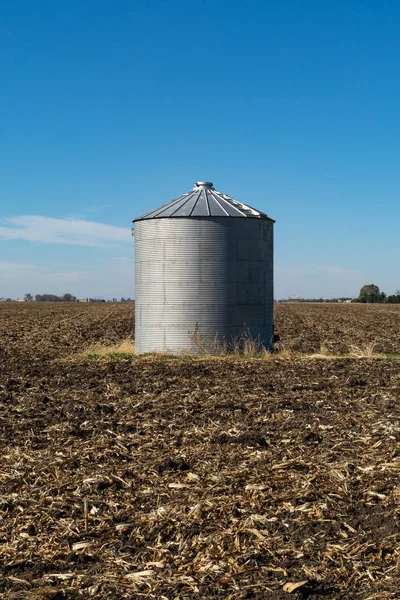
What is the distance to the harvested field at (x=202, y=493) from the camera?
206 inches

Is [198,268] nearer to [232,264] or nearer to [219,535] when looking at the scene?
[232,264]

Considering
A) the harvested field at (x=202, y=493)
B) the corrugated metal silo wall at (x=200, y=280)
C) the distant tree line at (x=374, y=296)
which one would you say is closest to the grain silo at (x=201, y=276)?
the corrugated metal silo wall at (x=200, y=280)

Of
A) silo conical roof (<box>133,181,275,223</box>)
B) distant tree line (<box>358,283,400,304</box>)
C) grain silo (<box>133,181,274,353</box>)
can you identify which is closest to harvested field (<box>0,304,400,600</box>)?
grain silo (<box>133,181,274,353</box>)

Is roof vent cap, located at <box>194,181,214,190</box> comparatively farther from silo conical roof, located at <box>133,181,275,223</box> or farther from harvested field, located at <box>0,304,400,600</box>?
harvested field, located at <box>0,304,400,600</box>

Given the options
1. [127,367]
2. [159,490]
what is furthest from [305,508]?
[127,367]

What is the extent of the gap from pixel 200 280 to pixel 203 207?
192 centimetres

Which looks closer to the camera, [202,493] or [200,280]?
[202,493]

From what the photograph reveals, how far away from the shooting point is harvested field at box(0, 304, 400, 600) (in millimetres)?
5230

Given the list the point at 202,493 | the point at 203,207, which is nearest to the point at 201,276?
the point at 203,207

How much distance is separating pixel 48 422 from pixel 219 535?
16.5ft

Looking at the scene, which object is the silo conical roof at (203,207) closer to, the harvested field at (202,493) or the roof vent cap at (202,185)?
the roof vent cap at (202,185)

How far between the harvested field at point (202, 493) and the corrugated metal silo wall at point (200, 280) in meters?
5.57

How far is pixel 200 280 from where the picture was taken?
18438mm

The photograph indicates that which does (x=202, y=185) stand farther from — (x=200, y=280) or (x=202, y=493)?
(x=202, y=493)
